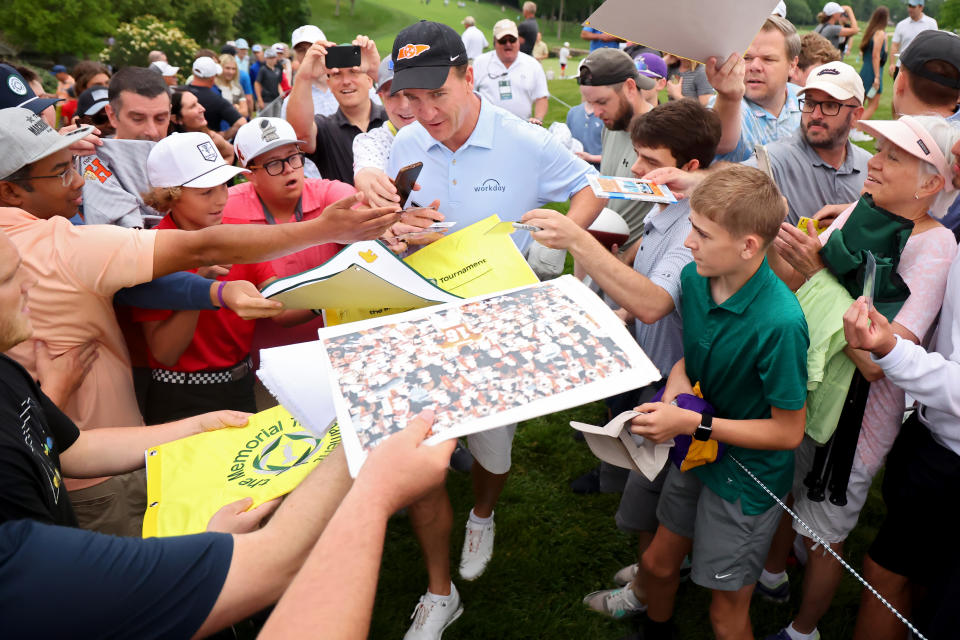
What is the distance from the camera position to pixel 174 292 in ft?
8.27

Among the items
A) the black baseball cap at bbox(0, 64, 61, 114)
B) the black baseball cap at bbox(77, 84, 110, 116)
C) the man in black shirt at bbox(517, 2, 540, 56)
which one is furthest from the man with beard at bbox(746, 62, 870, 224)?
the man in black shirt at bbox(517, 2, 540, 56)

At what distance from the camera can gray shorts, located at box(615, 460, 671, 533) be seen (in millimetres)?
2826

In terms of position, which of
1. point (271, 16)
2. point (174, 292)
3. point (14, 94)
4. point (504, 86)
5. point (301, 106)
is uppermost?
point (14, 94)

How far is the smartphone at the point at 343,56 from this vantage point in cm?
443

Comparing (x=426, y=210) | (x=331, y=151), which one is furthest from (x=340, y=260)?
(x=331, y=151)

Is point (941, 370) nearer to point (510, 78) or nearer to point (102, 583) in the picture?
point (102, 583)

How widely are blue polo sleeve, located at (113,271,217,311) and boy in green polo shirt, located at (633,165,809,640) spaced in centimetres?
174

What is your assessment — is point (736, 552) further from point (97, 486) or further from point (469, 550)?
point (97, 486)

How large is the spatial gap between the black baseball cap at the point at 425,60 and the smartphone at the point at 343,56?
68.1 inches

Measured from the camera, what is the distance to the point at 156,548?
1259mm

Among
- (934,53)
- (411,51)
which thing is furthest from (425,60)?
(934,53)

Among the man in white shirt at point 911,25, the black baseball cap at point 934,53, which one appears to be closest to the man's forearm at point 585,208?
the black baseball cap at point 934,53

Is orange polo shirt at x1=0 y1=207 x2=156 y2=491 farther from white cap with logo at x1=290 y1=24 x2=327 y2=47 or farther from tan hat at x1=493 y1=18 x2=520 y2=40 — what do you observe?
tan hat at x1=493 y1=18 x2=520 y2=40

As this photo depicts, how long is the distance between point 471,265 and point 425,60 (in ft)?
3.71
